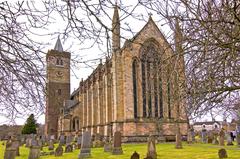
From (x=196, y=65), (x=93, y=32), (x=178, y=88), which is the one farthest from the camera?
(x=178, y=88)

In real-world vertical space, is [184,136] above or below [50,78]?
below

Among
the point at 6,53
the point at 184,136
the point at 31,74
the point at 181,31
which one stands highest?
the point at 181,31

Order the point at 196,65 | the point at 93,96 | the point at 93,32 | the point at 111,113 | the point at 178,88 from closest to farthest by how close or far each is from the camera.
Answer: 1. the point at 93,32
2. the point at 196,65
3. the point at 178,88
4. the point at 111,113
5. the point at 93,96

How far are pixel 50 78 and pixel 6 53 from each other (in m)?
1.22

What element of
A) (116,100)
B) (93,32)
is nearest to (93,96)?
(116,100)

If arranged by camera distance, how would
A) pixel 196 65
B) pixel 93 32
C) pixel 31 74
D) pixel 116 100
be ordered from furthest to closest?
pixel 116 100 < pixel 196 65 < pixel 31 74 < pixel 93 32

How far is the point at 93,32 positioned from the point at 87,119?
3810 centimetres

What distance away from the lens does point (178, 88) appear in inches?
261

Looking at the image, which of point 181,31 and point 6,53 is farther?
point 181,31

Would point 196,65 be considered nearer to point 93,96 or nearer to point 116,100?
point 116,100

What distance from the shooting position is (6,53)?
465cm

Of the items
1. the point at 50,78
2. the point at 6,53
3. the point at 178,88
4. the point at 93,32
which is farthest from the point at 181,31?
the point at 6,53

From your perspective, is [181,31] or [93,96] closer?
[181,31]

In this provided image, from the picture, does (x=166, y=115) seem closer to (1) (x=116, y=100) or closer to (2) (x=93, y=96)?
(1) (x=116, y=100)
